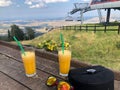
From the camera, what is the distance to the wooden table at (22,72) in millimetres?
2629

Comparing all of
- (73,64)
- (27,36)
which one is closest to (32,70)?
(73,64)

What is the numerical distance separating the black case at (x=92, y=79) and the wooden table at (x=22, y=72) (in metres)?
0.35

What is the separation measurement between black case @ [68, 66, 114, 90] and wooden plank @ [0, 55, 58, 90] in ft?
1.47

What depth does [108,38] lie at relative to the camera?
69.9 feet

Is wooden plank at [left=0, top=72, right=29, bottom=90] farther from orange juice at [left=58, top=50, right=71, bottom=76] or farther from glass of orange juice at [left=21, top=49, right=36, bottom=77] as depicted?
orange juice at [left=58, top=50, right=71, bottom=76]

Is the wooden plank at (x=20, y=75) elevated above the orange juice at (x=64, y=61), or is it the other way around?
the orange juice at (x=64, y=61)

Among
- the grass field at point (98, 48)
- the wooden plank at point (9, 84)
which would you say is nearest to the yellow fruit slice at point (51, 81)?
the wooden plank at point (9, 84)

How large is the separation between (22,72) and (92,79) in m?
1.31

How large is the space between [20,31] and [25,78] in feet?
201

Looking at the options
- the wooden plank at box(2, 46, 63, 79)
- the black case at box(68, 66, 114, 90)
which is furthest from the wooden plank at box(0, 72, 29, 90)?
the black case at box(68, 66, 114, 90)

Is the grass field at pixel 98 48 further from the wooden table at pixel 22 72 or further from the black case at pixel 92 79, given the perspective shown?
the black case at pixel 92 79

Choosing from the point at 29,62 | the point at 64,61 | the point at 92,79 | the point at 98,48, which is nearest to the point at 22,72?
the point at 29,62

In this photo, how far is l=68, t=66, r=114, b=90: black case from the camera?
78.2 inches

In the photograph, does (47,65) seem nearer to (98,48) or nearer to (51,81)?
(51,81)
